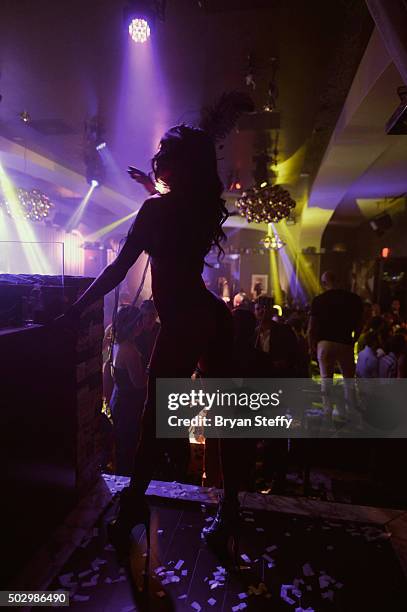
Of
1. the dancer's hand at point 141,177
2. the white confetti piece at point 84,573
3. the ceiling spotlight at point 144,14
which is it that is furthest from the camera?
the ceiling spotlight at point 144,14

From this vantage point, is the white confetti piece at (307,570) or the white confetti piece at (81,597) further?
the white confetti piece at (307,570)

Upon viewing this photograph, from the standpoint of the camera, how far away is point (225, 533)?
1729mm

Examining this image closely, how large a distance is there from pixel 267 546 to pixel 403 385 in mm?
2737

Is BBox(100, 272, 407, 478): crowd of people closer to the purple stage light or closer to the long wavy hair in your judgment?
the long wavy hair

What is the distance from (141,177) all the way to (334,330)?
341 centimetres

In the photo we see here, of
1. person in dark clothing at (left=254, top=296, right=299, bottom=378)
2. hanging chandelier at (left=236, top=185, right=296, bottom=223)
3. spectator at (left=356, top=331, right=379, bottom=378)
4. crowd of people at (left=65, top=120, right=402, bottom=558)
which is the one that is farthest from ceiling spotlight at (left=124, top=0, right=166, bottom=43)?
spectator at (left=356, top=331, right=379, bottom=378)

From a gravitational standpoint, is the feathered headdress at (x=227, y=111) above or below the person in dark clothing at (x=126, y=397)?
above

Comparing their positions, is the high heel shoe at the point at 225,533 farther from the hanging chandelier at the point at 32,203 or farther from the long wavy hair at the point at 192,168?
the hanging chandelier at the point at 32,203

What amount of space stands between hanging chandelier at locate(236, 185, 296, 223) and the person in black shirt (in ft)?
6.04

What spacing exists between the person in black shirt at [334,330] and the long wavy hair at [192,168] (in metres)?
3.27

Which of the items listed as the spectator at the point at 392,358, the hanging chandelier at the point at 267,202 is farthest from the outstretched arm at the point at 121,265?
the hanging chandelier at the point at 267,202

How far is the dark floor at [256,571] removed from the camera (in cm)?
150

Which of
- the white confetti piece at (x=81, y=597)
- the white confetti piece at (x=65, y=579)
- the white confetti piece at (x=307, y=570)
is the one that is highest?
the white confetti piece at (x=65, y=579)

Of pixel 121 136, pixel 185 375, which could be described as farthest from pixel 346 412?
pixel 121 136
